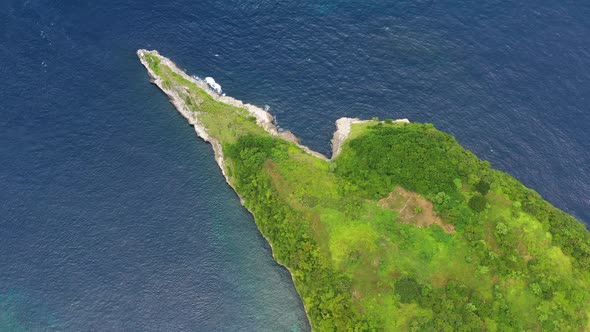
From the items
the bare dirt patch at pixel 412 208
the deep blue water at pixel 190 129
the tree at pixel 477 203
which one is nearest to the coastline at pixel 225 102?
the deep blue water at pixel 190 129

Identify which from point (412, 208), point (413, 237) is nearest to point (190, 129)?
point (412, 208)

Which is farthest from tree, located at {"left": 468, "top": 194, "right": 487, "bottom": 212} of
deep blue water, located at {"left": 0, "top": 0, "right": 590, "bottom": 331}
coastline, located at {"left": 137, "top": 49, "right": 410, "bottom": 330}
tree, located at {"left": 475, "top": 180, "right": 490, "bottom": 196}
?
coastline, located at {"left": 137, "top": 49, "right": 410, "bottom": 330}

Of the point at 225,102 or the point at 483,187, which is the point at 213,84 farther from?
the point at 483,187

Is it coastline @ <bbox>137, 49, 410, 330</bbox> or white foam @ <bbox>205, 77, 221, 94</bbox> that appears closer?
coastline @ <bbox>137, 49, 410, 330</bbox>

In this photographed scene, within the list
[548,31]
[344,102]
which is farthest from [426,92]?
[548,31]

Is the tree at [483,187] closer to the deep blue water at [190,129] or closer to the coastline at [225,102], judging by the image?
the deep blue water at [190,129]

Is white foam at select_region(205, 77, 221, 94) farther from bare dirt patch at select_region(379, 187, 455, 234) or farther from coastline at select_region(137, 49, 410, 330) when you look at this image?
bare dirt patch at select_region(379, 187, 455, 234)
